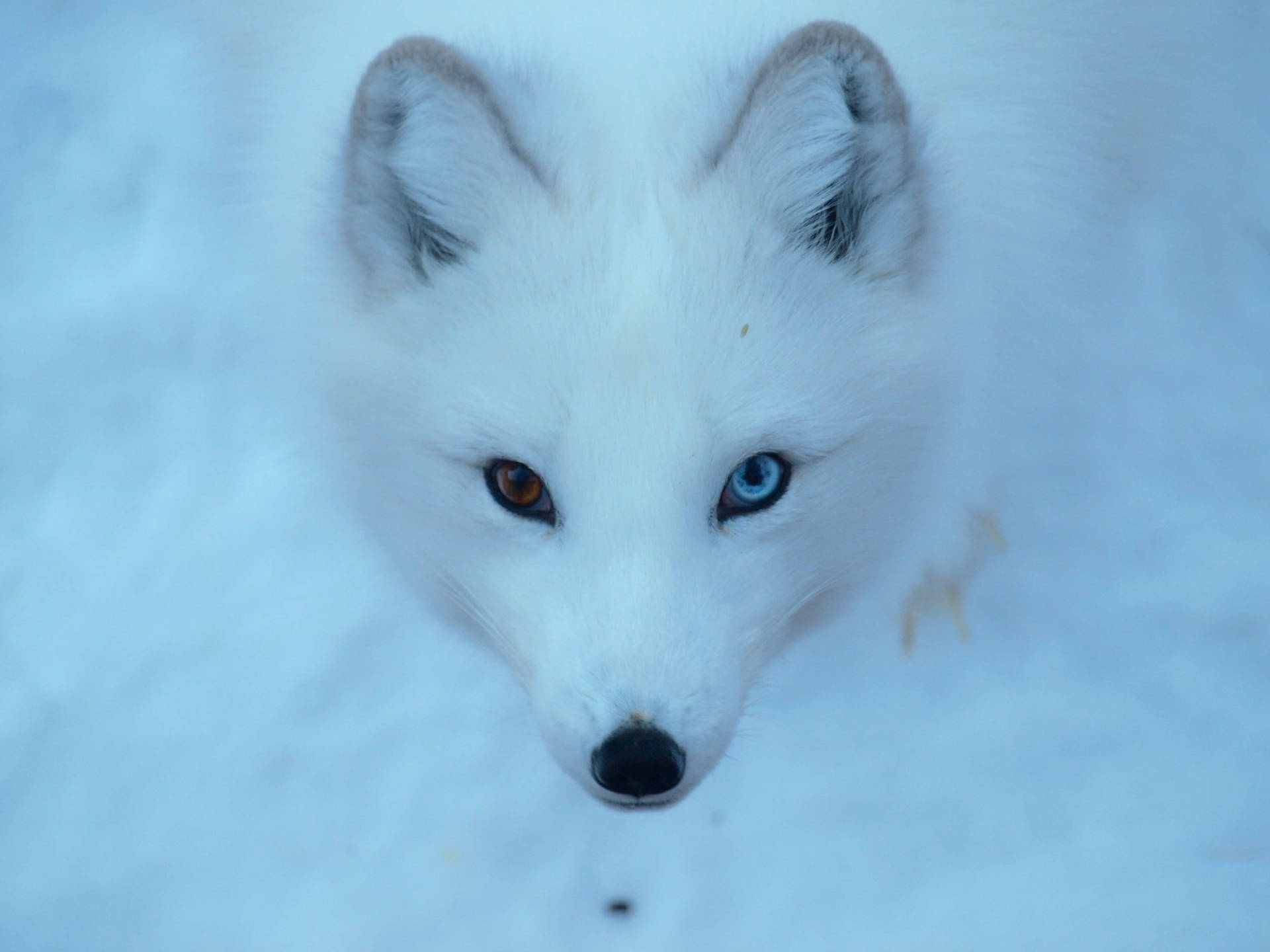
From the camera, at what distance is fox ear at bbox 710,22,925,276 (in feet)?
5.33

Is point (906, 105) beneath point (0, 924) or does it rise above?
above

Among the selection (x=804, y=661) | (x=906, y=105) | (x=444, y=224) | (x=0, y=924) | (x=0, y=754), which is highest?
(x=906, y=105)

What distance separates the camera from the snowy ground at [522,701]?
2.52 m

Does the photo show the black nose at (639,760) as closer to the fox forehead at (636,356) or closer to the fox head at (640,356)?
the fox head at (640,356)

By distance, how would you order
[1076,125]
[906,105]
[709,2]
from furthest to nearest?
[1076,125], [709,2], [906,105]

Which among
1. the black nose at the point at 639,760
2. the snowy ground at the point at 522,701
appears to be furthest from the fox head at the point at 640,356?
the snowy ground at the point at 522,701

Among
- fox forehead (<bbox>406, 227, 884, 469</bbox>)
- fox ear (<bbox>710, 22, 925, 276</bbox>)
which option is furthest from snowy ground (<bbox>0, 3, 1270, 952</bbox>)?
fox ear (<bbox>710, 22, 925, 276</bbox>)

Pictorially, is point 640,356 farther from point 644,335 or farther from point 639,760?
point 639,760

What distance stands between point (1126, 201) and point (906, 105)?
4.73ft

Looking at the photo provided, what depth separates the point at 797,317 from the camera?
179cm

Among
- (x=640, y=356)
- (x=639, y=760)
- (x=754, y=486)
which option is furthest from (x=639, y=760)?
(x=640, y=356)

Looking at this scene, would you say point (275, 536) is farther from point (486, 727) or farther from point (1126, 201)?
point (1126, 201)

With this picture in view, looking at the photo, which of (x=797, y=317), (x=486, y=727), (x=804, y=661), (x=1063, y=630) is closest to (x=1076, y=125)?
(x=797, y=317)

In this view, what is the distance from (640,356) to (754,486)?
312mm
